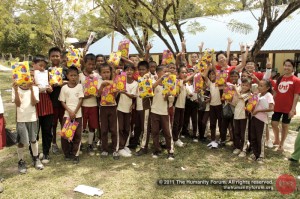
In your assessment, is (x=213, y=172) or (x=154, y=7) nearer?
(x=213, y=172)

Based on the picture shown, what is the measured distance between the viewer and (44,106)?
443 centimetres

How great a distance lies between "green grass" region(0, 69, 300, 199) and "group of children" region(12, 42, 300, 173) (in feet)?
0.68

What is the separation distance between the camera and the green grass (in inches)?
143

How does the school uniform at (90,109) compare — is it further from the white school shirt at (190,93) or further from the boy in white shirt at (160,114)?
the white school shirt at (190,93)

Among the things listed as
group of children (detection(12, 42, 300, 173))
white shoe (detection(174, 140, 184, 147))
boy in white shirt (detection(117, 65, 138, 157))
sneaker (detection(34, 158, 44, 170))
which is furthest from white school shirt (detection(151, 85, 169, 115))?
sneaker (detection(34, 158, 44, 170))

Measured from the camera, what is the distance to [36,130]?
169 inches

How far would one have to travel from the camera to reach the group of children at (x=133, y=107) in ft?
14.5

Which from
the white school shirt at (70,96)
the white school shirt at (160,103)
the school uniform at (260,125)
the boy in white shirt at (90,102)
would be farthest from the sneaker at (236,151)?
the white school shirt at (70,96)

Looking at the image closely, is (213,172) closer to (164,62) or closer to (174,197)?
(174,197)

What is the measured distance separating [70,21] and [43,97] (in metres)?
11.3

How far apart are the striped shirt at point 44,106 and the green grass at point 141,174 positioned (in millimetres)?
883

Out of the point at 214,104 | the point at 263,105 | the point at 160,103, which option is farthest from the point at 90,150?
the point at 263,105

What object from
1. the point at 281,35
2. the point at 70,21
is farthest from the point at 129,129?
the point at 281,35

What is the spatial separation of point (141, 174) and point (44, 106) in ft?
6.32
